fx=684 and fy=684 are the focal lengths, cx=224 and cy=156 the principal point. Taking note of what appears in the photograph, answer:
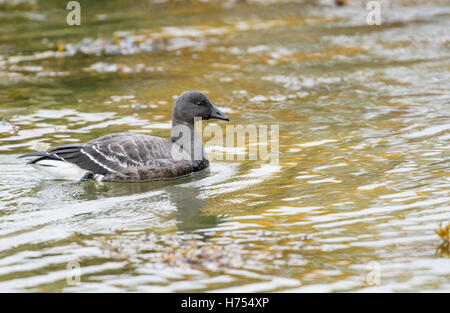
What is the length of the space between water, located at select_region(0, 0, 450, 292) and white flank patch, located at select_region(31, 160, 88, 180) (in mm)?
162

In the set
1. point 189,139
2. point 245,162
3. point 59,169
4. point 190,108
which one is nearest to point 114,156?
point 59,169

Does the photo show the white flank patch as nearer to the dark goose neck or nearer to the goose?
the goose

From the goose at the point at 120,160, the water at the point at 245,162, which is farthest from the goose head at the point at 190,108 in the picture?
the water at the point at 245,162

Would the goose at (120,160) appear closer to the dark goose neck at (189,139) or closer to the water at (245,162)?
the dark goose neck at (189,139)

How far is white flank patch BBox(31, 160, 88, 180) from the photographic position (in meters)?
10.3

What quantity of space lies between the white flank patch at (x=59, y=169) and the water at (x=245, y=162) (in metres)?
0.16

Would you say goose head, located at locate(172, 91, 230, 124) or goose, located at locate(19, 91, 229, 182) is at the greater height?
goose head, located at locate(172, 91, 230, 124)

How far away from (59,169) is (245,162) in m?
3.02

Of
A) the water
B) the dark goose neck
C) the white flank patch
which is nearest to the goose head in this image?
the dark goose neck

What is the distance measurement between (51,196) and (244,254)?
354cm

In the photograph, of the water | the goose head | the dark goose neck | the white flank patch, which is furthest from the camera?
the goose head

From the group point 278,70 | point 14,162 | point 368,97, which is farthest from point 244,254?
point 278,70

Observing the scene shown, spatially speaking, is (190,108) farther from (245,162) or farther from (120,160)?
(120,160)

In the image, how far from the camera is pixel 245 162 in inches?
447
